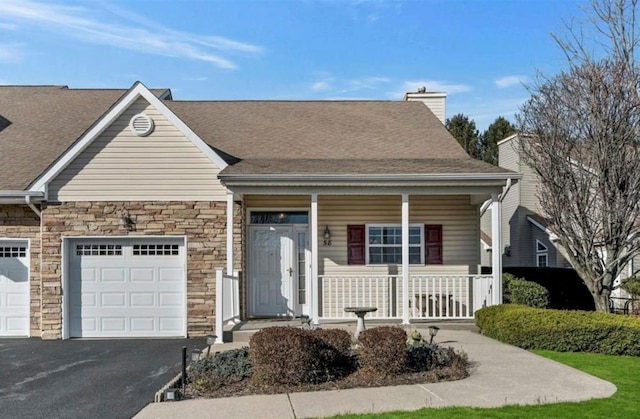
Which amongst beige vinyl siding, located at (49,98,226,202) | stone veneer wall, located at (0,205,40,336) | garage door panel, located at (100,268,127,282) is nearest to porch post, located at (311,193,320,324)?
beige vinyl siding, located at (49,98,226,202)

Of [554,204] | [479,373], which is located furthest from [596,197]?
[479,373]

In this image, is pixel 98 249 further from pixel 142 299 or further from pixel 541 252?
pixel 541 252

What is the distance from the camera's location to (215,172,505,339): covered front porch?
44.0ft

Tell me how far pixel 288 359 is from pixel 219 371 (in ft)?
3.28

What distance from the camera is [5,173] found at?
1353 centimetres

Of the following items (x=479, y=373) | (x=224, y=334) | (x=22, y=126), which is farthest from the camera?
(x=22, y=126)

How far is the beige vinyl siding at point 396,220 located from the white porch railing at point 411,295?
0.41 meters

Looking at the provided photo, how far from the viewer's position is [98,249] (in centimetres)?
1301

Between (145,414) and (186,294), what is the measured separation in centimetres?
615

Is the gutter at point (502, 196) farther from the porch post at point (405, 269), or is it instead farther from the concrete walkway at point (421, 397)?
the concrete walkway at point (421, 397)

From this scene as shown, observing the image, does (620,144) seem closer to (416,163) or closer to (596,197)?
(596,197)

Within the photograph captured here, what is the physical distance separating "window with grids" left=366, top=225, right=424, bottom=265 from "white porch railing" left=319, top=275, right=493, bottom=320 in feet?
1.67

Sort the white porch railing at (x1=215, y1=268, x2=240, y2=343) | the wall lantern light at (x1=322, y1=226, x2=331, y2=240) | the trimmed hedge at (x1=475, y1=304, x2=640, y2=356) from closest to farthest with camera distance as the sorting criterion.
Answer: the trimmed hedge at (x1=475, y1=304, x2=640, y2=356) < the white porch railing at (x1=215, y1=268, x2=240, y2=343) < the wall lantern light at (x1=322, y1=226, x2=331, y2=240)

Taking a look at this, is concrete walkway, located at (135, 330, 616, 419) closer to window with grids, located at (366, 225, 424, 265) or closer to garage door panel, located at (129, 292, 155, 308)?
window with grids, located at (366, 225, 424, 265)
